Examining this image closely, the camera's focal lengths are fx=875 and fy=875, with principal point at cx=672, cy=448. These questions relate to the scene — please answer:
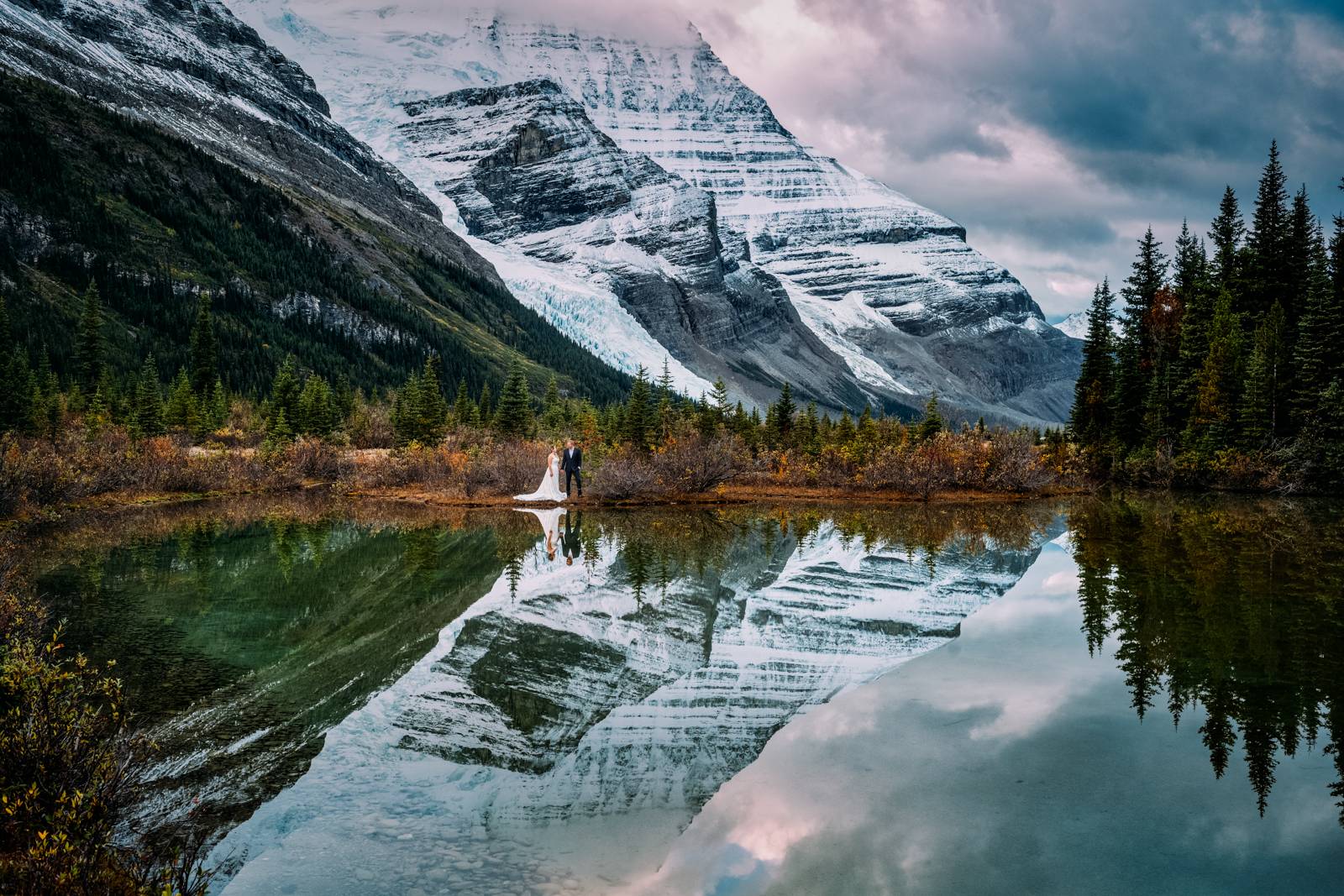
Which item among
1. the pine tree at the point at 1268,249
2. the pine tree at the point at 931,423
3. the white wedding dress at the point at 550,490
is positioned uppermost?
the pine tree at the point at 1268,249

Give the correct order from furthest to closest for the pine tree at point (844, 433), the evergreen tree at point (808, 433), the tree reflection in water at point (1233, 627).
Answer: the pine tree at point (844, 433) → the evergreen tree at point (808, 433) → the tree reflection in water at point (1233, 627)

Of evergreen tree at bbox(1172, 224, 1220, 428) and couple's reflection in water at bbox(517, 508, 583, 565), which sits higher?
evergreen tree at bbox(1172, 224, 1220, 428)

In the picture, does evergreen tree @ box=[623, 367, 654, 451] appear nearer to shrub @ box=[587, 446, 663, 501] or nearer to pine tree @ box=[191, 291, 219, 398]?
shrub @ box=[587, 446, 663, 501]

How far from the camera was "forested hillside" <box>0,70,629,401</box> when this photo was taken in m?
95.0

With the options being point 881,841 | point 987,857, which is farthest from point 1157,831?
point 881,841

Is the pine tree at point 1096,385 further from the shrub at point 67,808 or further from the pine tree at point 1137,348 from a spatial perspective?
the shrub at point 67,808

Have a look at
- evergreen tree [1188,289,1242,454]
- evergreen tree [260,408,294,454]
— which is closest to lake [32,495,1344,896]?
evergreen tree [260,408,294,454]

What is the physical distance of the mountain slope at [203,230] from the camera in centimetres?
9931

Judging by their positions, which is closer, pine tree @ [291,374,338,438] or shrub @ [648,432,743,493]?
shrub @ [648,432,743,493]

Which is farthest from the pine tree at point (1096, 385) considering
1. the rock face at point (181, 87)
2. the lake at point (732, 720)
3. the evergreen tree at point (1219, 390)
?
the rock face at point (181, 87)

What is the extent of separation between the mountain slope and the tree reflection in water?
9042 cm

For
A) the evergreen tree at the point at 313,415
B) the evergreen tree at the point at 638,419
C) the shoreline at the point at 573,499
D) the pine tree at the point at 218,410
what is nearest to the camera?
the shoreline at the point at 573,499

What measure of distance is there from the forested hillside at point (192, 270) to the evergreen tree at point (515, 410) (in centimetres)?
4293

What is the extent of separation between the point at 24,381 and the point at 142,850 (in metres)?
46.5
